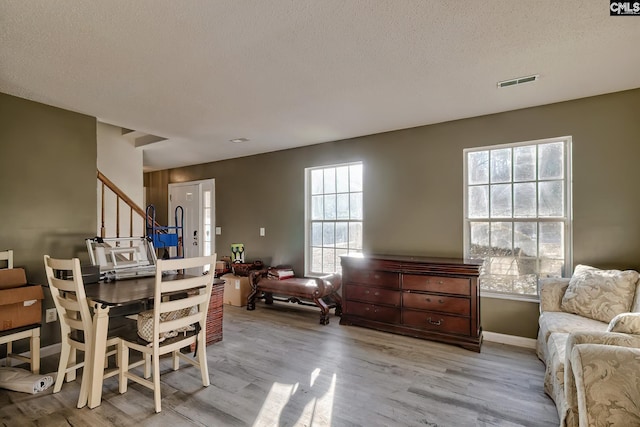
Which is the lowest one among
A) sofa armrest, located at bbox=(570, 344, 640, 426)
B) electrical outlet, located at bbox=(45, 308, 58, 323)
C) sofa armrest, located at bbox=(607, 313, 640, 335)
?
electrical outlet, located at bbox=(45, 308, 58, 323)

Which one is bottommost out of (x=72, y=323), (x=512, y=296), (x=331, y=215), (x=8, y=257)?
(x=512, y=296)

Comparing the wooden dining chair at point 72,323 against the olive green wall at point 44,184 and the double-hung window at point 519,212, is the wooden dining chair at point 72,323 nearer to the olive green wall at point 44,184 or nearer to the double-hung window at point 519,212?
the olive green wall at point 44,184

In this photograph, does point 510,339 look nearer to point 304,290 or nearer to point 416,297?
point 416,297

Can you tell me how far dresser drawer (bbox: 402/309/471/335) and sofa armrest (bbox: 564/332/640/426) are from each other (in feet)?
4.96

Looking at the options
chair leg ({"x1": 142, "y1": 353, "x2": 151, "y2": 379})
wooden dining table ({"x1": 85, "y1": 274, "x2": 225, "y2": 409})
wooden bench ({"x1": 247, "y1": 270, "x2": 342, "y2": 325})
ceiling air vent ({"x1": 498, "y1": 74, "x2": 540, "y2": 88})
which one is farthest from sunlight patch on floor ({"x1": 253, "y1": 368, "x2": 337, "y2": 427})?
ceiling air vent ({"x1": 498, "y1": 74, "x2": 540, "y2": 88})

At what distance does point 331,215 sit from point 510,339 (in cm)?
258

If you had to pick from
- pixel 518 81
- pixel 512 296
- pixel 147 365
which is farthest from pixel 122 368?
pixel 518 81

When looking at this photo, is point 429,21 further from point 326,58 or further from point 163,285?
point 163,285

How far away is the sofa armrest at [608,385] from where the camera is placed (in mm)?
1334

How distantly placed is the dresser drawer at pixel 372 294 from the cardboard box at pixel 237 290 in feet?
5.68

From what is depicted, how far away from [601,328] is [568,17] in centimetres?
206

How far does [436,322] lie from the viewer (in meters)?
3.28

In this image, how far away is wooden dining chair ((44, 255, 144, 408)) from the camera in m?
2.13

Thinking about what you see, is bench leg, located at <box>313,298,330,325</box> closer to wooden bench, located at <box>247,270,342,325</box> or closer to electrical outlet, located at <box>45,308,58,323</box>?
wooden bench, located at <box>247,270,342,325</box>
